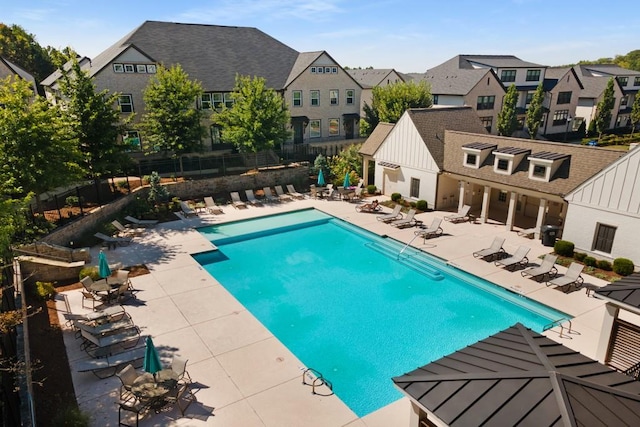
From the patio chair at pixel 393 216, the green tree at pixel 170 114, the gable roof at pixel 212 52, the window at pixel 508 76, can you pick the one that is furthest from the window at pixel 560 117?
the green tree at pixel 170 114

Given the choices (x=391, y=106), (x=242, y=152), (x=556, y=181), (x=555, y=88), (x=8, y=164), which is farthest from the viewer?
(x=555, y=88)

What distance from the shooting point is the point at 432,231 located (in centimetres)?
2395

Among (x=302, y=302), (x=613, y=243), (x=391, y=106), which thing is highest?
(x=391, y=106)

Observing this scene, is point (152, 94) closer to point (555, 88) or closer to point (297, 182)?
point (297, 182)

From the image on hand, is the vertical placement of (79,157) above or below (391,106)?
below

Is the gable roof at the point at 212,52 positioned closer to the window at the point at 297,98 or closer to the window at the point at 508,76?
the window at the point at 297,98

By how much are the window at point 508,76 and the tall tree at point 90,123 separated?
5101 cm

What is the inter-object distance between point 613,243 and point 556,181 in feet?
14.0

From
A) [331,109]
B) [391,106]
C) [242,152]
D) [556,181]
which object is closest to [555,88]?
[391,106]

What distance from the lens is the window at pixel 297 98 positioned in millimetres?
43188

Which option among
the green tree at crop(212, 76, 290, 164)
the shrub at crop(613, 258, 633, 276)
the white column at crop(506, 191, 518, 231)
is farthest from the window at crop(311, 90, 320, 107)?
the shrub at crop(613, 258, 633, 276)

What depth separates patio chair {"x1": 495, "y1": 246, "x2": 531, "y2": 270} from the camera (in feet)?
64.8

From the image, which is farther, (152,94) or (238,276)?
(152,94)

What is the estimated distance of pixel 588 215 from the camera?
2045 cm
